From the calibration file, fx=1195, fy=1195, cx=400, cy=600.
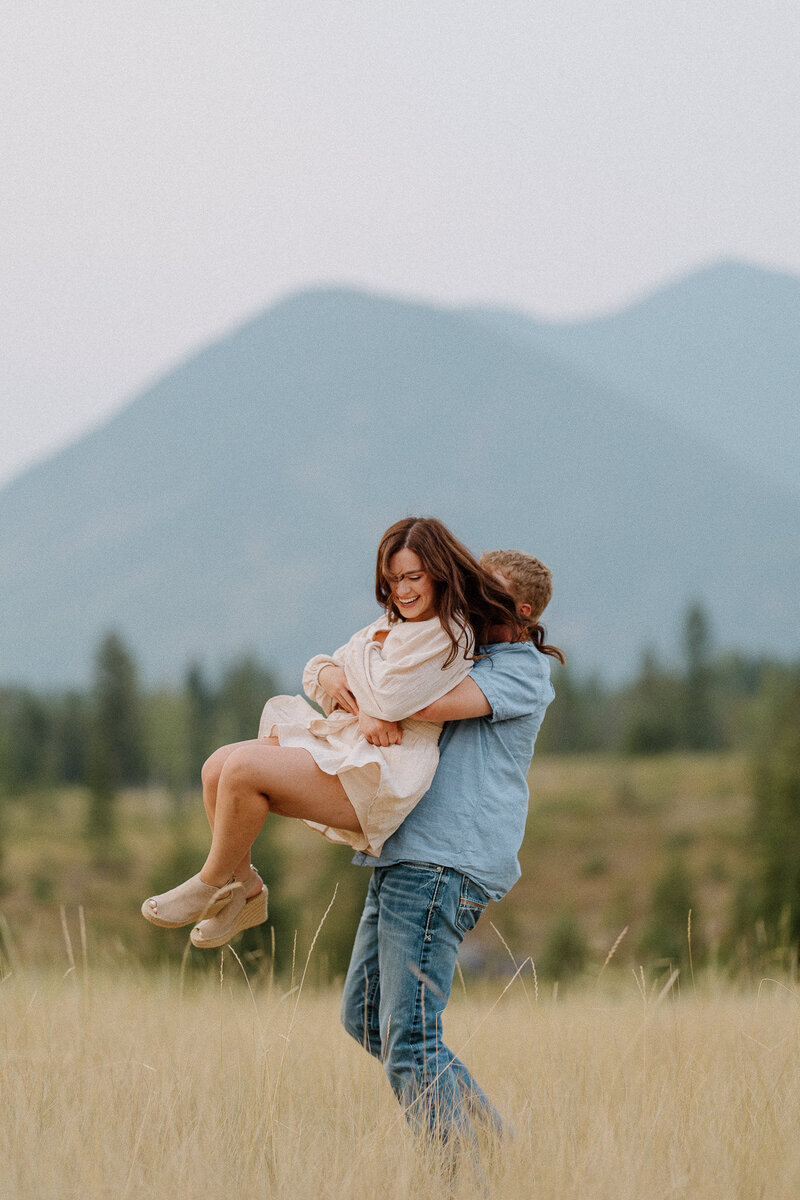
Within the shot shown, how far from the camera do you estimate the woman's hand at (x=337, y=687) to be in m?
3.14

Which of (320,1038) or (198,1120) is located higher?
(198,1120)

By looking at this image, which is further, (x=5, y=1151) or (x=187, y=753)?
(x=187, y=753)

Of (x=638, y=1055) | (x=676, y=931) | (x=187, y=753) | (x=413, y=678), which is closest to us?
(x=413, y=678)

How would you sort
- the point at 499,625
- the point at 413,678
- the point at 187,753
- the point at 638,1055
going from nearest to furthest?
the point at 413,678 → the point at 499,625 → the point at 638,1055 → the point at 187,753

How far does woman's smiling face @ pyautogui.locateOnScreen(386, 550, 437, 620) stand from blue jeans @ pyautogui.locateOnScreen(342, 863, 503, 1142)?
25.5 inches

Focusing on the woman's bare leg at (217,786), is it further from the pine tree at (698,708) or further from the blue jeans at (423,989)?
the pine tree at (698,708)

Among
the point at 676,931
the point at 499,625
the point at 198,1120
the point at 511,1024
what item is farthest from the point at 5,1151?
the point at 676,931

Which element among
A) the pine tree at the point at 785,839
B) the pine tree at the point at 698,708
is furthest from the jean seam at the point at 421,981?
the pine tree at the point at 698,708

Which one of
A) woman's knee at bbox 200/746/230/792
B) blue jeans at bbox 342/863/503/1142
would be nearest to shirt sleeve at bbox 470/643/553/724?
blue jeans at bbox 342/863/503/1142

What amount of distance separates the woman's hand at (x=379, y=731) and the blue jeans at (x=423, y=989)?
32 centimetres

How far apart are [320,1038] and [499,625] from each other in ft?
8.05

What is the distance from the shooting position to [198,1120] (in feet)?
10.7

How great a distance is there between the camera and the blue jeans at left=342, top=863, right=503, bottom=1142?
116 inches

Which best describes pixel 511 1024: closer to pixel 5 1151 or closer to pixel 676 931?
pixel 5 1151
